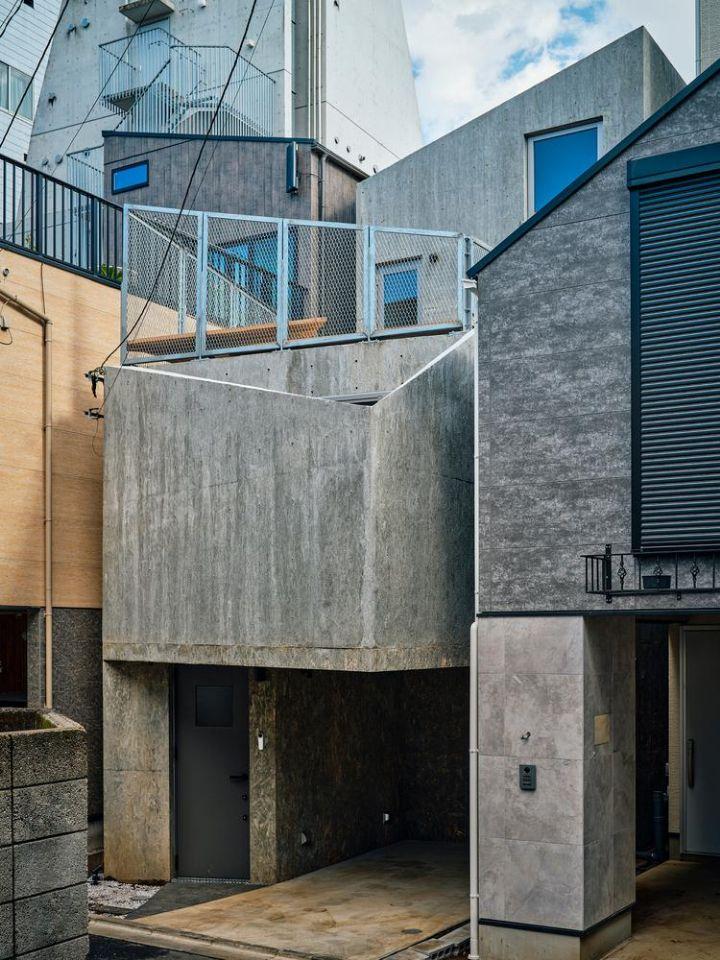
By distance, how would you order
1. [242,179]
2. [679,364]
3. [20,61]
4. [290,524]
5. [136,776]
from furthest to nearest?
1. [20,61]
2. [242,179]
3. [136,776]
4. [290,524]
5. [679,364]

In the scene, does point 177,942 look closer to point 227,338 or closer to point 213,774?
point 213,774

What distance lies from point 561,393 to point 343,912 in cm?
572

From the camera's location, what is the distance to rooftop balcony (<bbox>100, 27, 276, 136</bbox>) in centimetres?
2627

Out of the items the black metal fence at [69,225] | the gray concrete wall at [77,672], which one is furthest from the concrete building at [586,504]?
the black metal fence at [69,225]

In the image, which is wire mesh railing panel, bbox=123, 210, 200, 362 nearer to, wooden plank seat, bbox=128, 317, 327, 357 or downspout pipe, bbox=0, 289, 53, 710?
wooden plank seat, bbox=128, 317, 327, 357

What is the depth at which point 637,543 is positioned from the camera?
9539 millimetres

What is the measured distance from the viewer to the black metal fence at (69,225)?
13.5 m

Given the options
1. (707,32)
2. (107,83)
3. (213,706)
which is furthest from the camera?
(107,83)

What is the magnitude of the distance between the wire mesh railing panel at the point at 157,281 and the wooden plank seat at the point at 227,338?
12 millimetres

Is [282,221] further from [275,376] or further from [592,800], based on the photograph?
[592,800]

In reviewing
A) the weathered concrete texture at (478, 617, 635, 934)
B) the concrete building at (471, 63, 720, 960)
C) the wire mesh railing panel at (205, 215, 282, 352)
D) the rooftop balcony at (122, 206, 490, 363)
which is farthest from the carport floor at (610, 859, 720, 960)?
the wire mesh railing panel at (205, 215, 282, 352)

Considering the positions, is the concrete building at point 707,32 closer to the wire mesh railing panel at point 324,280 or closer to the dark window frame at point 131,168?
the wire mesh railing panel at point 324,280

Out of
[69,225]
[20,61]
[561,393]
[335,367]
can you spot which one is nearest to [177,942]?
[335,367]

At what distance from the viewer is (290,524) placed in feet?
36.9
